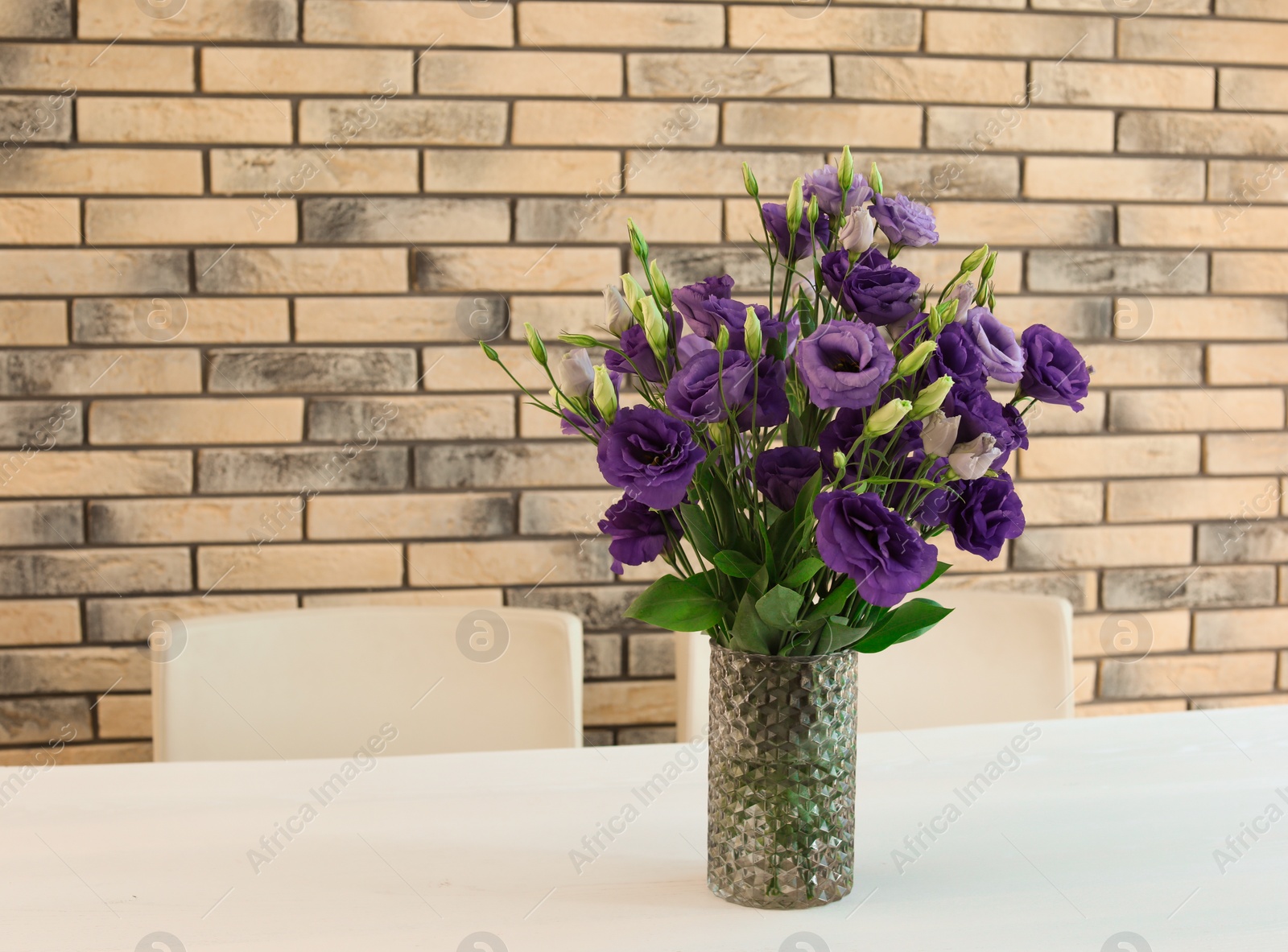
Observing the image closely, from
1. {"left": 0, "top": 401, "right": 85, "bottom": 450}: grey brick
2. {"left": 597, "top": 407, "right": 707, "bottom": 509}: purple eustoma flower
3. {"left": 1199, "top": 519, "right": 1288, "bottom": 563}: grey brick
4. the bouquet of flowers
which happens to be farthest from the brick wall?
{"left": 597, "top": 407, "right": 707, "bottom": 509}: purple eustoma flower

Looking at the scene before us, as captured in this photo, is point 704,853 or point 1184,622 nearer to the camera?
point 704,853

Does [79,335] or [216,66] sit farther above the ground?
[216,66]

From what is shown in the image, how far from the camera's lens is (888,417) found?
2.20 feet

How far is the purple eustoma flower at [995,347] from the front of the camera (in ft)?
2.33

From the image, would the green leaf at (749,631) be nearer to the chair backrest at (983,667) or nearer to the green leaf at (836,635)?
the green leaf at (836,635)

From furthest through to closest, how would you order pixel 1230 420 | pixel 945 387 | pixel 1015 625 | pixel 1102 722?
pixel 1230 420, pixel 1015 625, pixel 1102 722, pixel 945 387

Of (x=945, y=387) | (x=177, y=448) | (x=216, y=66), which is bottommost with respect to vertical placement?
(x=177, y=448)

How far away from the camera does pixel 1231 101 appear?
1897 mm

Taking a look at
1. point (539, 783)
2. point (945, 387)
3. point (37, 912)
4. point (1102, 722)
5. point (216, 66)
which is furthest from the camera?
point (216, 66)

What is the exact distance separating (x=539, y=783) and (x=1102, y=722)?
69 cm

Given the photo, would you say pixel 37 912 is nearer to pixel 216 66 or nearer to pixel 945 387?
pixel 945 387

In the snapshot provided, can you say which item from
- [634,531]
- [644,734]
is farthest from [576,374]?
[644,734]

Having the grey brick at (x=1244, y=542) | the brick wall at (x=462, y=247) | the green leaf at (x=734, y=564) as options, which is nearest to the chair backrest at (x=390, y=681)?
the brick wall at (x=462, y=247)

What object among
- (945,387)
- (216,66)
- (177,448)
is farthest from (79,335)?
(945,387)
